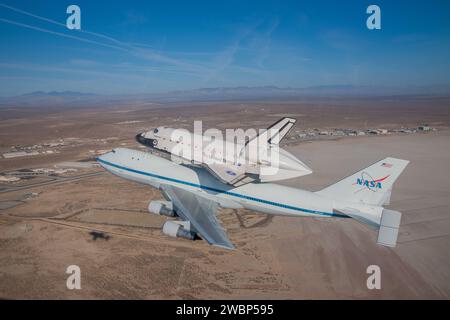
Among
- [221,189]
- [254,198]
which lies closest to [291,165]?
[254,198]

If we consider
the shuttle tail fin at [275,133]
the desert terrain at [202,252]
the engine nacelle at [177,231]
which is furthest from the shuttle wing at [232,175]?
the desert terrain at [202,252]

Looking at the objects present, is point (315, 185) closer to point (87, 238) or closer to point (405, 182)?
point (405, 182)

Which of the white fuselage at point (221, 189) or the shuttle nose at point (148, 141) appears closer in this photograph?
the white fuselage at point (221, 189)

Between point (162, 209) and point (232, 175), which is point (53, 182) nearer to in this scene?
point (162, 209)

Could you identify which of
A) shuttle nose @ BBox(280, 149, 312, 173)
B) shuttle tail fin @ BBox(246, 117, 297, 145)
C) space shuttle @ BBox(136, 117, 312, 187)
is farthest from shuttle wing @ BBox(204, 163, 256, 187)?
shuttle tail fin @ BBox(246, 117, 297, 145)

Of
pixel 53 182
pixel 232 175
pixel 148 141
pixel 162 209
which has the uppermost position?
pixel 148 141

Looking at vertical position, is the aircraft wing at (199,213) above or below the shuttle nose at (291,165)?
below

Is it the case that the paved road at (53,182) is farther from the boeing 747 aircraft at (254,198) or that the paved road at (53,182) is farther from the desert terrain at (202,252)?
the boeing 747 aircraft at (254,198)

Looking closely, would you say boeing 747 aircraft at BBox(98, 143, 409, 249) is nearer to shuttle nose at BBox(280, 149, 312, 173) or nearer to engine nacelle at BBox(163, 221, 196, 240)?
engine nacelle at BBox(163, 221, 196, 240)
